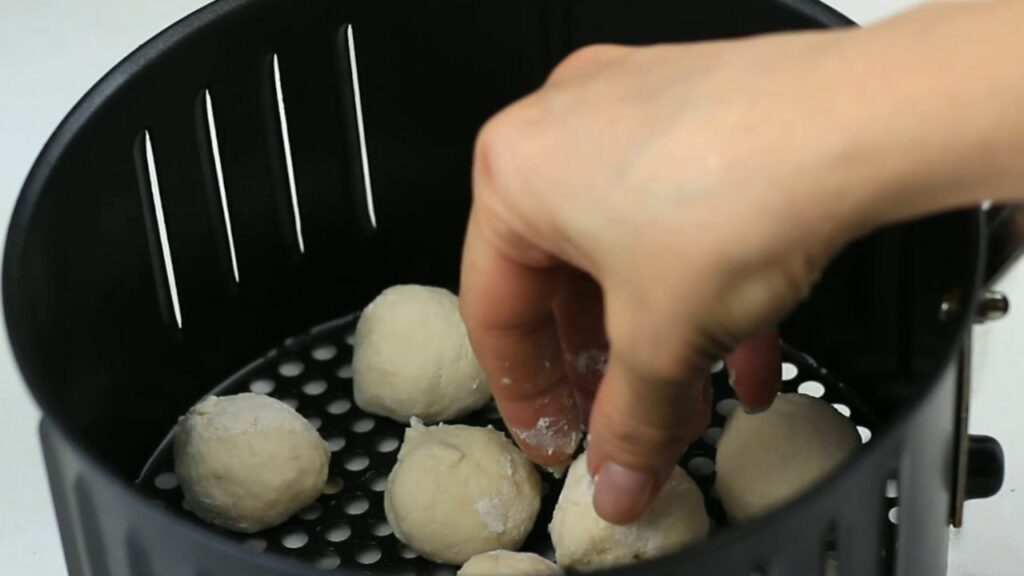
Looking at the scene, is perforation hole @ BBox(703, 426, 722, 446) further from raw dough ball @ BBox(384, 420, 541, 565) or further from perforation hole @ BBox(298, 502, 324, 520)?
perforation hole @ BBox(298, 502, 324, 520)

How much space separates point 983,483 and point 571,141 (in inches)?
10.7

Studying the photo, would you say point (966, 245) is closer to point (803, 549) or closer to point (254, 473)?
point (803, 549)

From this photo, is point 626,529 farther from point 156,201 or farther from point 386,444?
point 156,201

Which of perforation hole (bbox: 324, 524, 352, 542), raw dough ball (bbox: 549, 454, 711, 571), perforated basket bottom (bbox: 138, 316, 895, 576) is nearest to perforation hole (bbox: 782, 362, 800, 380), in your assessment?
perforated basket bottom (bbox: 138, 316, 895, 576)

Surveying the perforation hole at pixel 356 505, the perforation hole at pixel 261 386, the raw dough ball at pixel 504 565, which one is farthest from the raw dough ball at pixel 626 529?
the perforation hole at pixel 261 386

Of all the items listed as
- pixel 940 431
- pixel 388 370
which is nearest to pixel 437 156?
pixel 388 370

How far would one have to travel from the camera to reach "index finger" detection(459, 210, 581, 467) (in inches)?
20.7

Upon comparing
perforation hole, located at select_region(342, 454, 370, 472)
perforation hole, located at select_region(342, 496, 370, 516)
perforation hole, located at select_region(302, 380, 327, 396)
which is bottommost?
perforation hole, located at select_region(342, 496, 370, 516)

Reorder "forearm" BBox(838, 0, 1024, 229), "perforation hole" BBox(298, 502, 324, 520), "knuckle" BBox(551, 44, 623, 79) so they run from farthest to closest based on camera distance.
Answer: "perforation hole" BBox(298, 502, 324, 520) < "knuckle" BBox(551, 44, 623, 79) < "forearm" BBox(838, 0, 1024, 229)

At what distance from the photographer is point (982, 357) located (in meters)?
0.87

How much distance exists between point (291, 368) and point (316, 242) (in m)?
0.07

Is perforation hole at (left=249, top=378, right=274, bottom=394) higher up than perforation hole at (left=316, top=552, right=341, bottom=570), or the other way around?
perforation hole at (left=249, top=378, right=274, bottom=394)

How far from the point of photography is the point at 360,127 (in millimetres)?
794

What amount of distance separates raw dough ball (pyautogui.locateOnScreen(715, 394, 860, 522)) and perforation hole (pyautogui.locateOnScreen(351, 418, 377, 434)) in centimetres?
20
